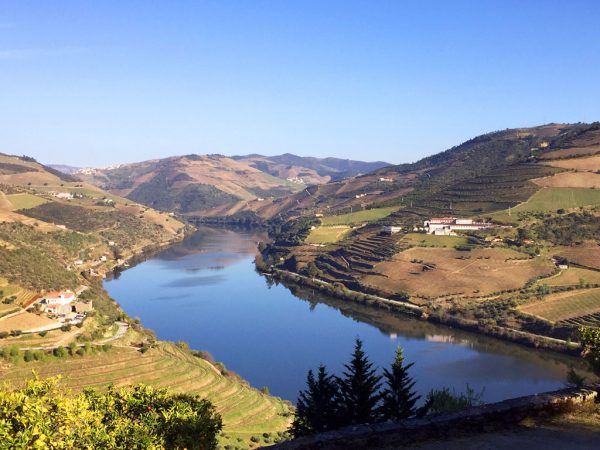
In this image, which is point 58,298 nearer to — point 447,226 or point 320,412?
point 320,412

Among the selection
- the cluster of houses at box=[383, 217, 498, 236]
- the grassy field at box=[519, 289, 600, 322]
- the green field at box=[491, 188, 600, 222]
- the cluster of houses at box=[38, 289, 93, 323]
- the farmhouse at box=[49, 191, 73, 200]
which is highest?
the farmhouse at box=[49, 191, 73, 200]

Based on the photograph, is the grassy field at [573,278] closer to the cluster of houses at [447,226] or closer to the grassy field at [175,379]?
the cluster of houses at [447,226]

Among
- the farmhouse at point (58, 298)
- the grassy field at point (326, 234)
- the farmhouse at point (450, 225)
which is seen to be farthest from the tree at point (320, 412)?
the grassy field at point (326, 234)

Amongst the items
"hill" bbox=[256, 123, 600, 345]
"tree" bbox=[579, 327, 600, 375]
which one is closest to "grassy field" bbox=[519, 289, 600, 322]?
"hill" bbox=[256, 123, 600, 345]

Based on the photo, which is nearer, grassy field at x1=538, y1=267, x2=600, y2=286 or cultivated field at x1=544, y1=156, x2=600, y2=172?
grassy field at x1=538, y1=267, x2=600, y2=286

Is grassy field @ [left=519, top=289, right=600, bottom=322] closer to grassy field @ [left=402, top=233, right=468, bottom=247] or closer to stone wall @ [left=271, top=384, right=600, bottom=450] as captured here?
grassy field @ [left=402, top=233, right=468, bottom=247]

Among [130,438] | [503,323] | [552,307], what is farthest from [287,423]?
[552,307]
